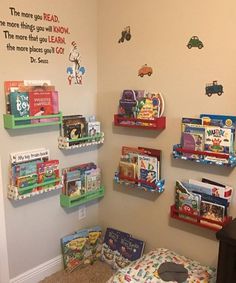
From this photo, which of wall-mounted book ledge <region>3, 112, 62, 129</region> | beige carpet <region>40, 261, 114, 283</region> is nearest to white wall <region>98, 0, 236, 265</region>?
beige carpet <region>40, 261, 114, 283</region>

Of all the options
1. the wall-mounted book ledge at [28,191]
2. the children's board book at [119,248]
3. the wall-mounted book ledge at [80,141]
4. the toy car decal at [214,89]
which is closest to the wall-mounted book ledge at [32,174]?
the wall-mounted book ledge at [28,191]

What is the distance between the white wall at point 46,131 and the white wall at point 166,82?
0.12m

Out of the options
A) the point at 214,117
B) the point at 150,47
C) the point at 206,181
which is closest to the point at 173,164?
the point at 206,181

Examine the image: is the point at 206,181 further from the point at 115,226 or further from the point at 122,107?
the point at 115,226

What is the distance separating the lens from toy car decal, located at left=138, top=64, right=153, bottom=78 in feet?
6.91

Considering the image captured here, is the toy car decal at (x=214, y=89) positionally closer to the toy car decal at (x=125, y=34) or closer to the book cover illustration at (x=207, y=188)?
the book cover illustration at (x=207, y=188)

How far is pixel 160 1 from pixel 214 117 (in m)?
0.81

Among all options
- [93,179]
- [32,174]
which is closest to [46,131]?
[32,174]

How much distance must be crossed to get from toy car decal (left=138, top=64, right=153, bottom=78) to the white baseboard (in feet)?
4.79

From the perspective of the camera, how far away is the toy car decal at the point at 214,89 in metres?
1.81

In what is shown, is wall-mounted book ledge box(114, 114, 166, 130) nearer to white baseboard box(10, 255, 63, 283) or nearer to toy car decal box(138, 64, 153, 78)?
toy car decal box(138, 64, 153, 78)

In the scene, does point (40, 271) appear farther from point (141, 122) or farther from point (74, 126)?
point (141, 122)

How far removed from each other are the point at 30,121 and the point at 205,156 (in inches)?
41.8

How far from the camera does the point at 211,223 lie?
1.87 metres
